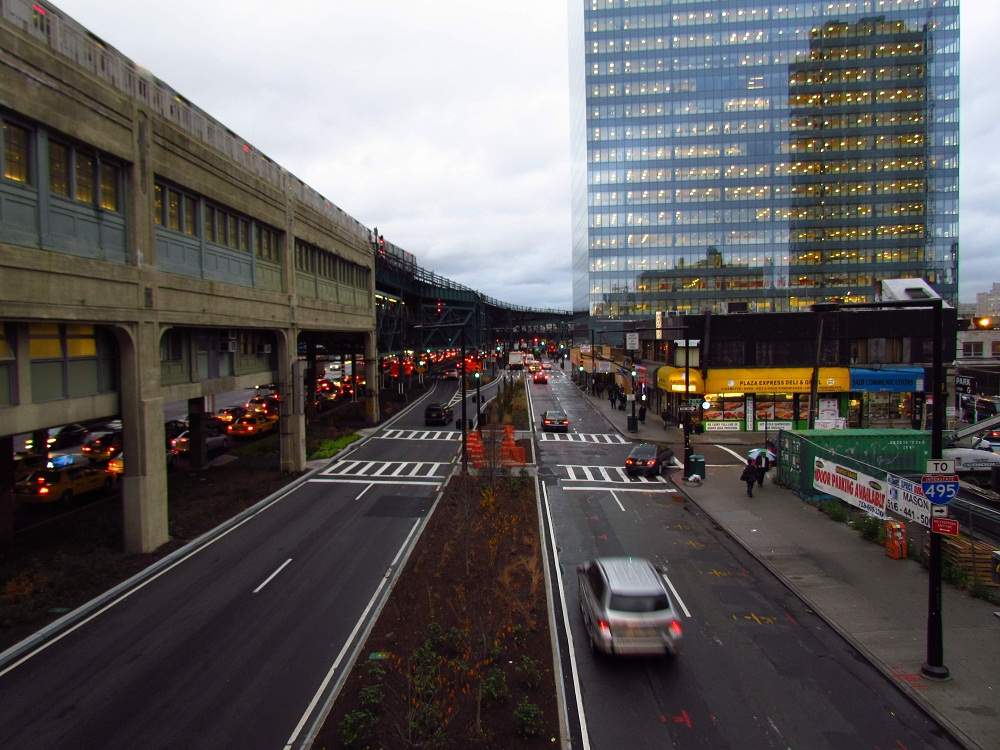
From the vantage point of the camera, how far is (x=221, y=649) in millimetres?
11539

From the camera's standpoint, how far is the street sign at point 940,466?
10258 millimetres

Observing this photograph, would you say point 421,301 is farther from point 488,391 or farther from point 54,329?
point 54,329

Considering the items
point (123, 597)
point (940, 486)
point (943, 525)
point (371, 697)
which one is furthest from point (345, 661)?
point (940, 486)

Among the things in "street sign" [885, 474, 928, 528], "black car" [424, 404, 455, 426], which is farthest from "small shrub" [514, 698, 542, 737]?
"black car" [424, 404, 455, 426]

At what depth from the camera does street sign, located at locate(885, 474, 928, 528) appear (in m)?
15.5

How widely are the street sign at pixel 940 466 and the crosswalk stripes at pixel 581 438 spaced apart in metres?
27.3

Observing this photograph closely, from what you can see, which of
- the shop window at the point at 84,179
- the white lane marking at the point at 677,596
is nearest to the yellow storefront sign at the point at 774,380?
the white lane marking at the point at 677,596

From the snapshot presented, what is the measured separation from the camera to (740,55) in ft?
301

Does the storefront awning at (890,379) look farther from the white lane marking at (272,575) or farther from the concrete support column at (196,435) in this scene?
the concrete support column at (196,435)

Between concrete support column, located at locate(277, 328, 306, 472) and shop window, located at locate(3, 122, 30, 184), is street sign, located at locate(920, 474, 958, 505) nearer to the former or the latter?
shop window, located at locate(3, 122, 30, 184)

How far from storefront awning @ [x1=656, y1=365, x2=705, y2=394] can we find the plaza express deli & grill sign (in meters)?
16.5

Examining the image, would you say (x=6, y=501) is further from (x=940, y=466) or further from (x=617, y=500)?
(x=940, y=466)

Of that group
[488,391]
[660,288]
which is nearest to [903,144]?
[660,288]

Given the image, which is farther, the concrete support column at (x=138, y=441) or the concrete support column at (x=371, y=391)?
the concrete support column at (x=371, y=391)
